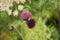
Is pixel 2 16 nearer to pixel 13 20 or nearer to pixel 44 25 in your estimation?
pixel 13 20

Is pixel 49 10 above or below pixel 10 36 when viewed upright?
above

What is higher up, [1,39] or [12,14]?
[12,14]

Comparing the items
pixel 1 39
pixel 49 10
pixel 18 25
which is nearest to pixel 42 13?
pixel 49 10

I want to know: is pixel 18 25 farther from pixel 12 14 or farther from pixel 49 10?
pixel 49 10

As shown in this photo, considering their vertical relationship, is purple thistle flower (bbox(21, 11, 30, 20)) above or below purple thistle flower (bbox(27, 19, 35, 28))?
above

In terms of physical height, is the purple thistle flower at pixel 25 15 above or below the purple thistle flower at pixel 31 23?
above

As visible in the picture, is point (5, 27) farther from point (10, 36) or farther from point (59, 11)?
point (59, 11)

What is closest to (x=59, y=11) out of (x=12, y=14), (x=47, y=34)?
(x=47, y=34)

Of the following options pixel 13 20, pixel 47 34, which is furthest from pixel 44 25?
pixel 13 20
